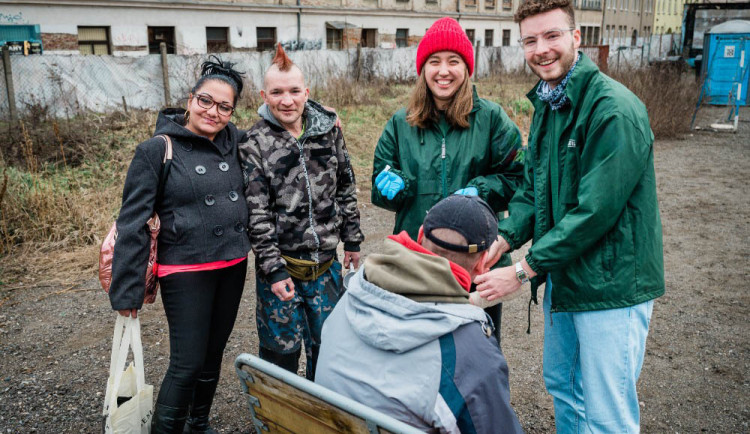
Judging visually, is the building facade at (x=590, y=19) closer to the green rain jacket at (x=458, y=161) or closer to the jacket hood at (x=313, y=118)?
the green rain jacket at (x=458, y=161)

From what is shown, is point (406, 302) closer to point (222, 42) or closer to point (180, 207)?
point (180, 207)

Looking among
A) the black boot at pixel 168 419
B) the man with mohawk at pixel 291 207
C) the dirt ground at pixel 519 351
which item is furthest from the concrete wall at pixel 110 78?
the black boot at pixel 168 419

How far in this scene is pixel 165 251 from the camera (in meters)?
2.53

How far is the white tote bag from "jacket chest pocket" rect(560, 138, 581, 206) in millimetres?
1818

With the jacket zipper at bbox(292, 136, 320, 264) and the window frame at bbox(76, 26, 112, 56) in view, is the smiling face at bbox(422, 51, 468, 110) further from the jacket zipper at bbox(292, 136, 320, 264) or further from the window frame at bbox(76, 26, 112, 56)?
the window frame at bbox(76, 26, 112, 56)

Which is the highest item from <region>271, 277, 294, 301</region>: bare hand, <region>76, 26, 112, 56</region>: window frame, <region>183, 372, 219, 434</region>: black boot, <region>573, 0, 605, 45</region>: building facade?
<region>573, 0, 605, 45</region>: building facade

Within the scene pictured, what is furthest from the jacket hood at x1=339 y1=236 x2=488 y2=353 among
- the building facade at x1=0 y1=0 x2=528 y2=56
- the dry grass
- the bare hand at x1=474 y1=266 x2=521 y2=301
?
the building facade at x1=0 y1=0 x2=528 y2=56

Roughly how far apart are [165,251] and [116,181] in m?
5.58

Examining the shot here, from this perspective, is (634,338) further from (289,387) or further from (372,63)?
(372,63)

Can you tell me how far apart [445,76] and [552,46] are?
0.72 m

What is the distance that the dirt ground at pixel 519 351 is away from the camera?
3.34 metres

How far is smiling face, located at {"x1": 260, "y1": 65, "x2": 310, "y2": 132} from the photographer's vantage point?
272cm

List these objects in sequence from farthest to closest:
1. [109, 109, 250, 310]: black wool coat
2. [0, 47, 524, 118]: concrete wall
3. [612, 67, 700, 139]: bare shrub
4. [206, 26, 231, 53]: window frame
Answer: [206, 26, 231, 53]: window frame, [612, 67, 700, 139]: bare shrub, [0, 47, 524, 118]: concrete wall, [109, 109, 250, 310]: black wool coat

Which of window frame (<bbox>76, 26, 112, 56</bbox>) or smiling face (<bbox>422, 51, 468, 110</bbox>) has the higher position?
window frame (<bbox>76, 26, 112, 56</bbox>)
